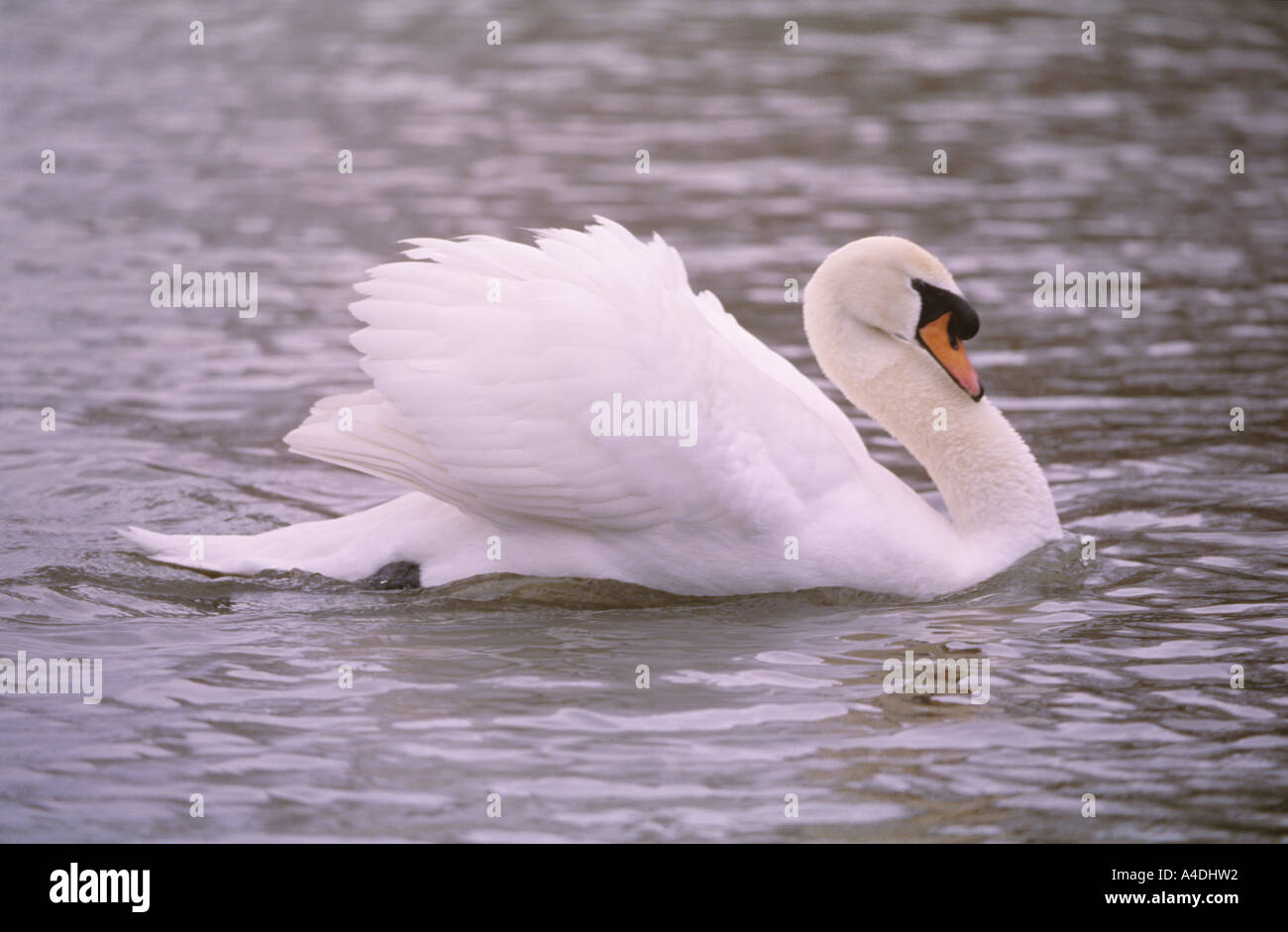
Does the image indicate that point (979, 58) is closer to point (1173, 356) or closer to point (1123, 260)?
point (1123, 260)

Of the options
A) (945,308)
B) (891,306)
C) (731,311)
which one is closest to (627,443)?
(891,306)

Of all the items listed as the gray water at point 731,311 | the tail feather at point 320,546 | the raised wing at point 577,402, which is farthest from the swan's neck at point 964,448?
the tail feather at point 320,546

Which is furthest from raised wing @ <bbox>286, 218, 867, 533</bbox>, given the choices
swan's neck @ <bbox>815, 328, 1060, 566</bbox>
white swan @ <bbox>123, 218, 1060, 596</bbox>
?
swan's neck @ <bbox>815, 328, 1060, 566</bbox>

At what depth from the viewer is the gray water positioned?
5.83 metres

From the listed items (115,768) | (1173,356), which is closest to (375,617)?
(115,768)

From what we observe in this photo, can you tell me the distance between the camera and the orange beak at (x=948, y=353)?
759cm

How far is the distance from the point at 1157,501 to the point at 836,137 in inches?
295

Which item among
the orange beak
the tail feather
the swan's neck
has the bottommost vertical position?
the tail feather

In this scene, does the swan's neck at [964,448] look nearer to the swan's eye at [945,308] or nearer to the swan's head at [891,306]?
the swan's head at [891,306]

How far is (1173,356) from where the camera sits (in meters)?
10.9

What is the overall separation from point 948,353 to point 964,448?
0.38m

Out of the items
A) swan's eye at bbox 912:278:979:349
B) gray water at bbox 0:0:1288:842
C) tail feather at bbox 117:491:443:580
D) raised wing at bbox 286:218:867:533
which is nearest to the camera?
gray water at bbox 0:0:1288:842

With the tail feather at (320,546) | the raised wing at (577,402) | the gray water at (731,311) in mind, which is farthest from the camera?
the tail feather at (320,546)

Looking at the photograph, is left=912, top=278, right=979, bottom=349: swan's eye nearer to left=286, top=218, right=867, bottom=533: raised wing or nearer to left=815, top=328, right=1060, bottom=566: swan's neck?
left=815, top=328, right=1060, bottom=566: swan's neck
